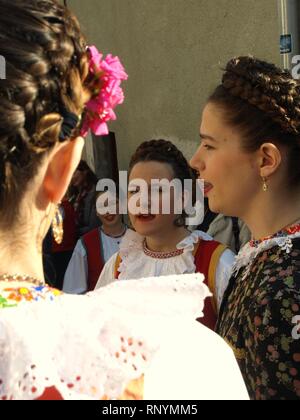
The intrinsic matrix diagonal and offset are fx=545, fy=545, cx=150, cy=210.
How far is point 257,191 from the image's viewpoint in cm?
164

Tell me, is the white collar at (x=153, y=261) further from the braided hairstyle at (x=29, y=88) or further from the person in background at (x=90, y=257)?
the braided hairstyle at (x=29, y=88)

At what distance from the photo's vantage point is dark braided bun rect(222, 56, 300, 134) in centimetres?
158

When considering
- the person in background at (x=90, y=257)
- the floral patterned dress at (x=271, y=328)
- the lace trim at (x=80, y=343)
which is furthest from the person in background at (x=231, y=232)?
the lace trim at (x=80, y=343)

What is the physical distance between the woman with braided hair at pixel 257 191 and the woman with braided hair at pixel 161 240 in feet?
1.69

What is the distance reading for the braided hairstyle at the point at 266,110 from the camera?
5.21ft

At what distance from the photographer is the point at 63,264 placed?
431cm

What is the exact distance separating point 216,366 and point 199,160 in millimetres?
947

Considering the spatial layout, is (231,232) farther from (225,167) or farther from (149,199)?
(225,167)

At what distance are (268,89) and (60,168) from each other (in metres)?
0.92

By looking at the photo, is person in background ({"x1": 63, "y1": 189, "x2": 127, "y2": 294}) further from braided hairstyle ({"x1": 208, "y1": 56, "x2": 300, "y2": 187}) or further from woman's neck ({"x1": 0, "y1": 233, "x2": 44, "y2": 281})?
woman's neck ({"x1": 0, "y1": 233, "x2": 44, "y2": 281})

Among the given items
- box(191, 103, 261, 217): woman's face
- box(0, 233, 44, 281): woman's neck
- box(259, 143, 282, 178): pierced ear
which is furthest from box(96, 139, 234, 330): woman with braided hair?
box(0, 233, 44, 281): woman's neck

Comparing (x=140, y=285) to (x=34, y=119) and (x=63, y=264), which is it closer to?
(x=34, y=119)

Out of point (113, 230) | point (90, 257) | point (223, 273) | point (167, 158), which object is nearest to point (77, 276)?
point (90, 257)
